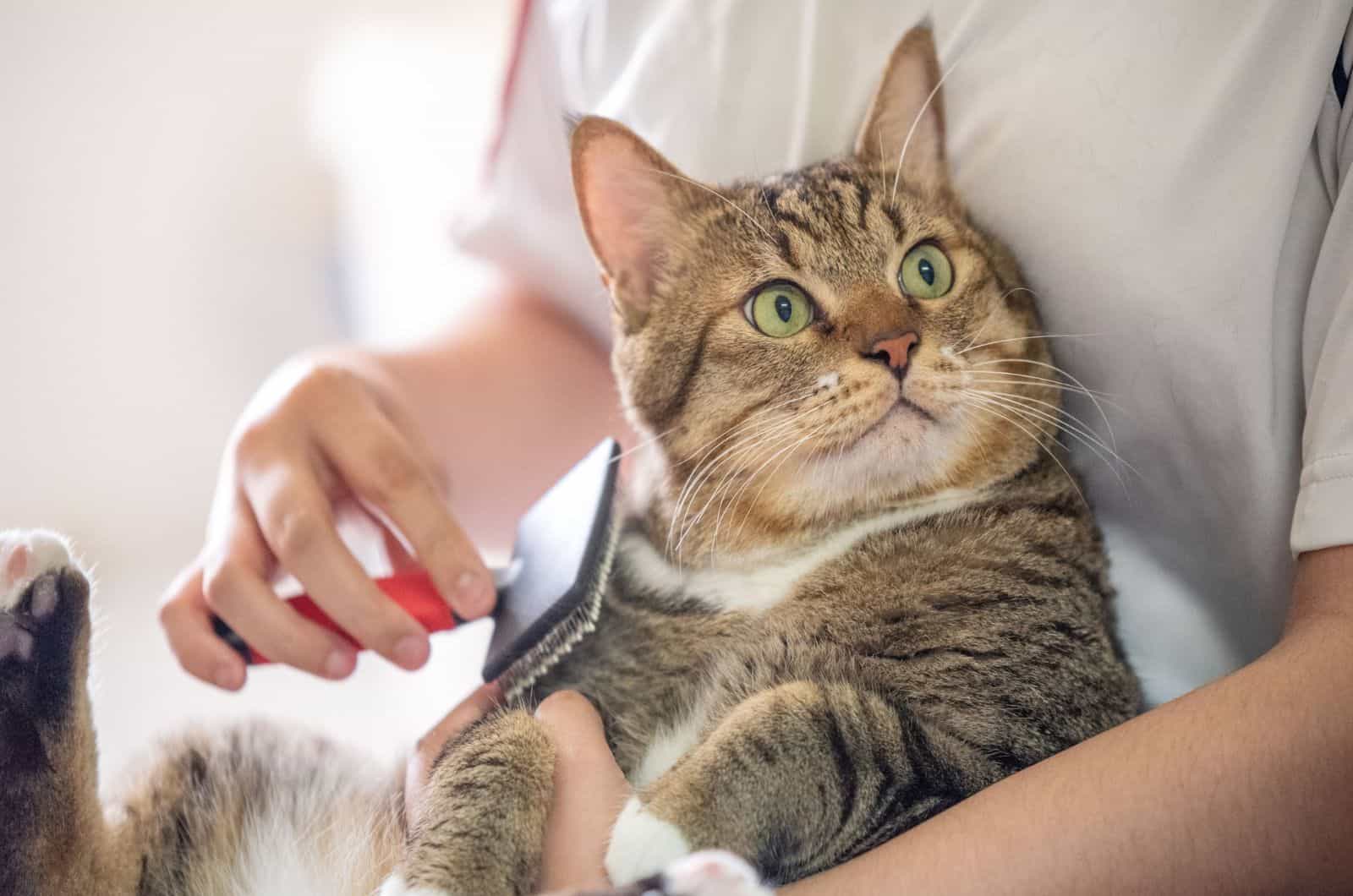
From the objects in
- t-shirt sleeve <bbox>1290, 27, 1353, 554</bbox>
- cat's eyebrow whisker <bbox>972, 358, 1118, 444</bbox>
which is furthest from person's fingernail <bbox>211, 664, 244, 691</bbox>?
t-shirt sleeve <bbox>1290, 27, 1353, 554</bbox>

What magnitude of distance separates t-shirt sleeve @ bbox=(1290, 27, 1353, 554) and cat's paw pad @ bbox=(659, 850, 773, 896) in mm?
554

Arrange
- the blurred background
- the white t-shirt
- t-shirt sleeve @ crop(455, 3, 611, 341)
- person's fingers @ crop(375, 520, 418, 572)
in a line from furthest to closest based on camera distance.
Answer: the blurred background → t-shirt sleeve @ crop(455, 3, 611, 341) → person's fingers @ crop(375, 520, 418, 572) → the white t-shirt

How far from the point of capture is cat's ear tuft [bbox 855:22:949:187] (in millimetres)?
1145

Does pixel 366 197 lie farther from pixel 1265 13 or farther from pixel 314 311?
pixel 1265 13

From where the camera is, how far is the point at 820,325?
1.08 meters

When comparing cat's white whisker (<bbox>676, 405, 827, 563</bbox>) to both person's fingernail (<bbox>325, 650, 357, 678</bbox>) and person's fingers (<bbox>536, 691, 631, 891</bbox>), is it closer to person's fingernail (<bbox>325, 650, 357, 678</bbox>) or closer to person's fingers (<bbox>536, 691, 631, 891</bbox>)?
person's fingers (<bbox>536, 691, 631, 891</bbox>)

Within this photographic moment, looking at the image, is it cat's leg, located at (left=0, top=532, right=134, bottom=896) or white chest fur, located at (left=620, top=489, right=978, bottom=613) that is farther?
white chest fur, located at (left=620, top=489, right=978, bottom=613)

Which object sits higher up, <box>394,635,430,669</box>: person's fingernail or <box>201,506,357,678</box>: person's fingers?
<box>201,506,357,678</box>: person's fingers

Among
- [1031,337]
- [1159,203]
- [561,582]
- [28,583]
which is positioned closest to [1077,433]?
[1031,337]

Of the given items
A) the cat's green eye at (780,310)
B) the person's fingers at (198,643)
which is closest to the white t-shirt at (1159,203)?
the cat's green eye at (780,310)

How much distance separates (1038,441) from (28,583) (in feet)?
3.56

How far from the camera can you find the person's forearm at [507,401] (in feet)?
5.29

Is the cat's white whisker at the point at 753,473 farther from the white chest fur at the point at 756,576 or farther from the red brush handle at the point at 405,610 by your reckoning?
the red brush handle at the point at 405,610

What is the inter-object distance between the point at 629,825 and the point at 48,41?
1925 mm
